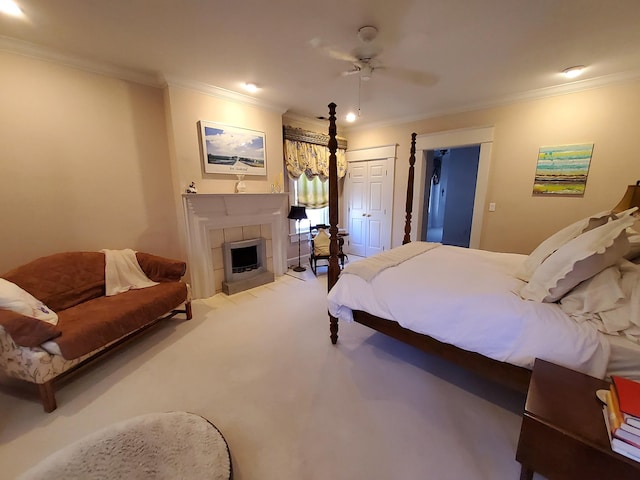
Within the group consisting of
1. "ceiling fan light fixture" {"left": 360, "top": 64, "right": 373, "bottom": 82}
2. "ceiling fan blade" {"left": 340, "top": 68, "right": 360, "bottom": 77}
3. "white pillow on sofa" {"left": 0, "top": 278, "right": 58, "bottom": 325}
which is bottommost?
"white pillow on sofa" {"left": 0, "top": 278, "right": 58, "bottom": 325}

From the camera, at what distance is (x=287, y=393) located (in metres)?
1.79

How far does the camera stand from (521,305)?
4.70 ft

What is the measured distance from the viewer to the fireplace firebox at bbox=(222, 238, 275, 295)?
3.48m

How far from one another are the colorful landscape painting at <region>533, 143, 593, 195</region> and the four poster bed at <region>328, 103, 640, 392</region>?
1.80 m

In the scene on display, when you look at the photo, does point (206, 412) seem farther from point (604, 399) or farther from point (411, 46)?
point (411, 46)

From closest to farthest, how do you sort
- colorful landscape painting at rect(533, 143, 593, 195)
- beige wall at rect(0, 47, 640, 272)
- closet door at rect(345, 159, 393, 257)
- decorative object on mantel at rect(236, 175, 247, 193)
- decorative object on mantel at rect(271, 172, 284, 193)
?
1. beige wall at rect(0, 47, 640, 272)
2. colorful landscape painting at rect(533, 143, 593, 195)
3. decorative object on mantel at rect(236, 175, 247, 193)
4. decorative object on mantel at rect(271, 172, 284, 193)
5. closet door at rect(345, 159, 393, 257)

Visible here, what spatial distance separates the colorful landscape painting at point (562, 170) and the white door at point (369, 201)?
81.5 inches

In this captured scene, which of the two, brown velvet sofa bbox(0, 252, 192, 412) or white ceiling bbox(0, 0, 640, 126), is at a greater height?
white ceiling bbox(0, 0, 640, 126)

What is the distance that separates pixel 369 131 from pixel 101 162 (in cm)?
409

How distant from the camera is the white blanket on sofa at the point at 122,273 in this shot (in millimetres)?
2482

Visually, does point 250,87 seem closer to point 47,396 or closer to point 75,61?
point 75,61

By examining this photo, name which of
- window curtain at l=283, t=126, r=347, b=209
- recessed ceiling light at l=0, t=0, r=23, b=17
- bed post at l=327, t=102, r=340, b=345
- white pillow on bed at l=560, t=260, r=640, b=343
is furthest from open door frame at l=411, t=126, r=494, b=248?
recessed ceiling light at l=0, t=0, r=23, b=17

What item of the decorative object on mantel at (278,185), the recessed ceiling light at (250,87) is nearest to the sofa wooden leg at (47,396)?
the decorative object on mantel at (278,185)

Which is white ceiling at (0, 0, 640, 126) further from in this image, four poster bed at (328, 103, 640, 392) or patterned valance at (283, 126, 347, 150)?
patterned valance at (283, 126, 347, 150)
